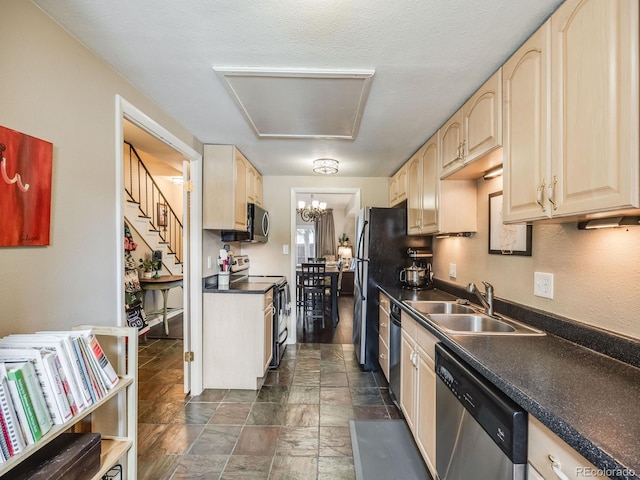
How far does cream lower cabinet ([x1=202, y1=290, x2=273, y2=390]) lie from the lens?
2.63m

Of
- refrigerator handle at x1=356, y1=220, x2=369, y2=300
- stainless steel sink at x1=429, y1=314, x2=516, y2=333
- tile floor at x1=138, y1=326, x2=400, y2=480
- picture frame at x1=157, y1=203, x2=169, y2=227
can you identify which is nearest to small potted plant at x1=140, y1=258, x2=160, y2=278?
picture frame at x1=157, y1=203, x2=169, y2=227

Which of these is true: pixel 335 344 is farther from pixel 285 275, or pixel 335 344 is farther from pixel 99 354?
pixel 99 354

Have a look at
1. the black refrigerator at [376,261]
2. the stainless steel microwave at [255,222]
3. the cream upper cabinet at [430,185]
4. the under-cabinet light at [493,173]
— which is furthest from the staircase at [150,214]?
the under-cabinet light at [493,173]

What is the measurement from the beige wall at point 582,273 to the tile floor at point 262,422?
1.41m

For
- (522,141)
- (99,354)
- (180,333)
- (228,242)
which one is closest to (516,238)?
(522,141)

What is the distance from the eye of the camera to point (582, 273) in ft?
4.16

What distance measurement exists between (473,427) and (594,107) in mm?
1198

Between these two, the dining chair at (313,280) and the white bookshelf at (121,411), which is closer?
the white bookshelf at (121,411)

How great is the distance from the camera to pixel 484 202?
2.08 metres

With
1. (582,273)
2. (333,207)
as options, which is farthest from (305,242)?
(582,273)

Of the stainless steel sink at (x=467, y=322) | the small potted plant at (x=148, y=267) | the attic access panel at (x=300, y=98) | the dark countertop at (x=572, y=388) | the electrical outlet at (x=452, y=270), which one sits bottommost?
the stainless steel sink at (x=467, y=322)

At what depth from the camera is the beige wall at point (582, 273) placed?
3.55 ft

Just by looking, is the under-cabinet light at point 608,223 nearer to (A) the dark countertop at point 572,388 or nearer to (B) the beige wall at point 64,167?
(A) the dark countertop at point 572,388

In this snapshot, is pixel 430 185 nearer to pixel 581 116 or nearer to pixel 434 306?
pixel 434 306
